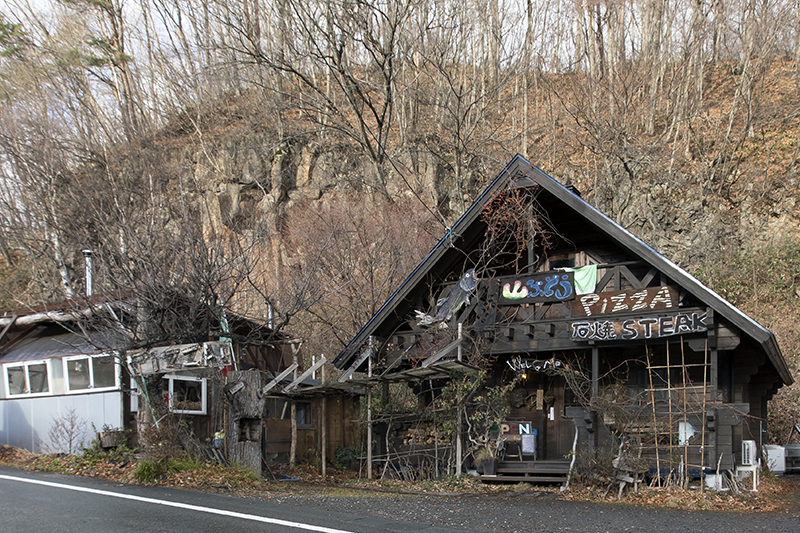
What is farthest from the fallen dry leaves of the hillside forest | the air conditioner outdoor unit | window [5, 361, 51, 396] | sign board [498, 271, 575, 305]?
the hillside forest

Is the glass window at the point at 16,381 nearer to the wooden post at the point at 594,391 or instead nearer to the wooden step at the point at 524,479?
the wooden step at the point at 524,479

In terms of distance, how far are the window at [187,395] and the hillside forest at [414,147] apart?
7588 millimetres

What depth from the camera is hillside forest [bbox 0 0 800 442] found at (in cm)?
2730

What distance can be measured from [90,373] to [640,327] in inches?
486

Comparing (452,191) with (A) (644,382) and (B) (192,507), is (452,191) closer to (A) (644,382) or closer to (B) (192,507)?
(A) (644,382)

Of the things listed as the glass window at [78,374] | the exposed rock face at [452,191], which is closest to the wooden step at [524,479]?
the glass window at [78,374]

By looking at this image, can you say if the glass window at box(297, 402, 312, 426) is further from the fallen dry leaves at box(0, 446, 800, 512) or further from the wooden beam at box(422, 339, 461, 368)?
the wooden beam at box(422, 339, 461, 368)

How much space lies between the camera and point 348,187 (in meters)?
34.0

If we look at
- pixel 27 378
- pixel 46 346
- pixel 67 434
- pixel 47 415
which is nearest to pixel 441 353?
pixel 67 434

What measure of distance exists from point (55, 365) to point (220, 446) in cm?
525

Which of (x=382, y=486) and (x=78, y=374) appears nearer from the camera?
(x=382, y=486)

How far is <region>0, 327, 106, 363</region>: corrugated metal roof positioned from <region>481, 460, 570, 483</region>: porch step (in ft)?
31.8

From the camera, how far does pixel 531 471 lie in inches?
620

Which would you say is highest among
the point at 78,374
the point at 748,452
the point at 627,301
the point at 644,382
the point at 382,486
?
the point at 627,301
